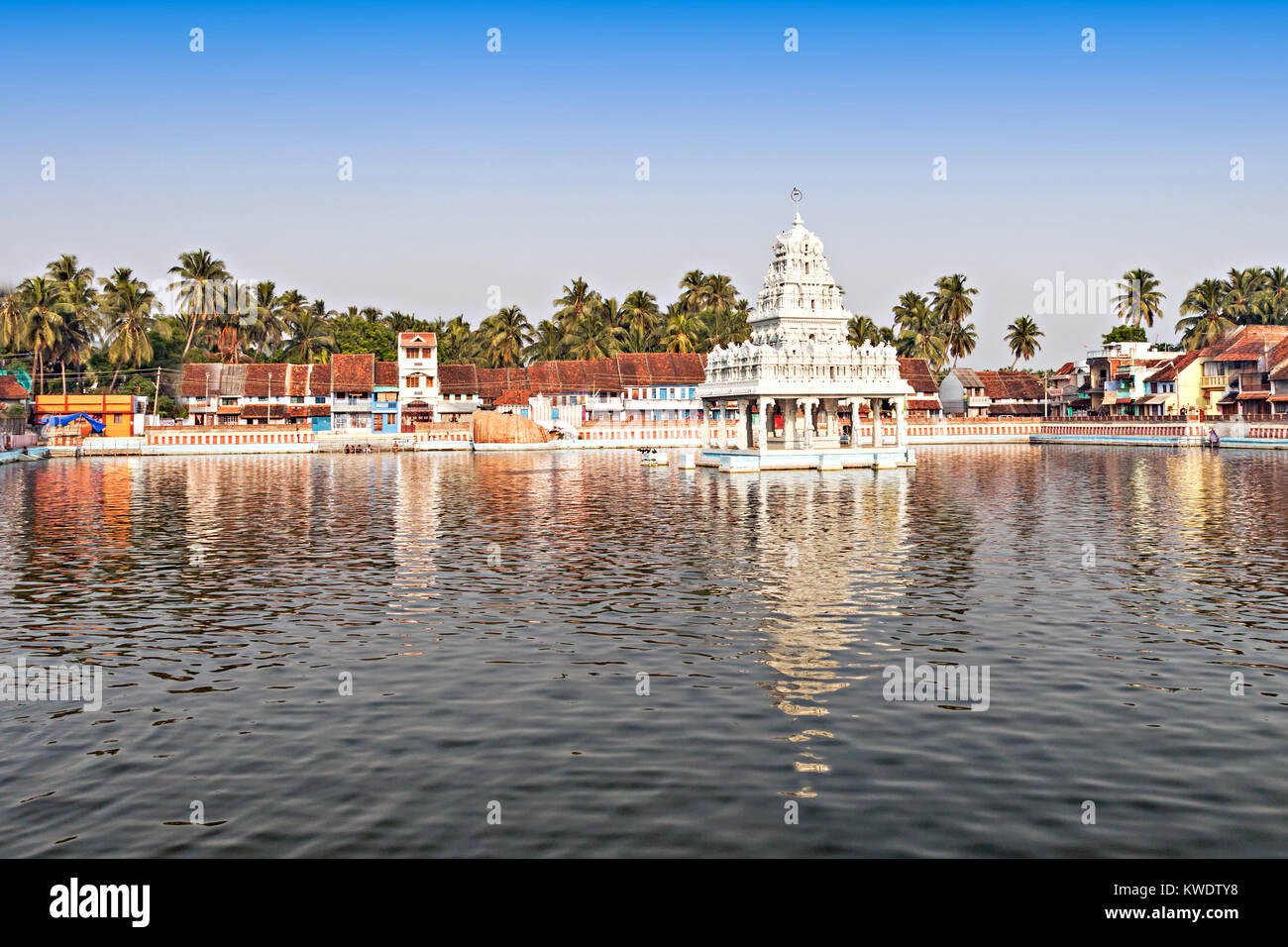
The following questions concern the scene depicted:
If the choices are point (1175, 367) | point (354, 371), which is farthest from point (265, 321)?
point (1175, 367)

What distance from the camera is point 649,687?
1577 centimetres

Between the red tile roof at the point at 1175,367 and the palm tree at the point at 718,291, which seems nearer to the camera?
the red tile roof at the point at 1175,367

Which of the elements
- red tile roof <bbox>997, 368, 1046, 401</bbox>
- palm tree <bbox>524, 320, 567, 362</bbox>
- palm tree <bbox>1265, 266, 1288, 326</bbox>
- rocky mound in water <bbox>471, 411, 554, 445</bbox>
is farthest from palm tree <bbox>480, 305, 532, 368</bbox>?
palm tree <bbox>1265, 266, 1288, 326</bbox>

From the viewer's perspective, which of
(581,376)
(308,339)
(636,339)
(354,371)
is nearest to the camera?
(354,371)

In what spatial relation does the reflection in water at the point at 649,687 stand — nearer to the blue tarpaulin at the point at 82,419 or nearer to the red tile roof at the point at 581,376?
the blue tarpaulin at the point at 82,419

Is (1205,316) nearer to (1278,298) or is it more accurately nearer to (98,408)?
(1278,298)

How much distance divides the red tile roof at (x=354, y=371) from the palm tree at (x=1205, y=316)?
308 ft

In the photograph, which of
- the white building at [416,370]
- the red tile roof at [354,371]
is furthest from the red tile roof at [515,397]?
the red tile roof at [354,371]

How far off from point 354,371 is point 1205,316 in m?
101

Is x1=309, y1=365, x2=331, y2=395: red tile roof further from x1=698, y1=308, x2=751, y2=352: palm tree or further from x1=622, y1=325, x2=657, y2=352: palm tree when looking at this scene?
x1=698, y1=308, x2=751, y2=352: palm tree

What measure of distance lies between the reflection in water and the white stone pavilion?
29.1 meters

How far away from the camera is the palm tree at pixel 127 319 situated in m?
115

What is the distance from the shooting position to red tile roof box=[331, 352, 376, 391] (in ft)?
360
